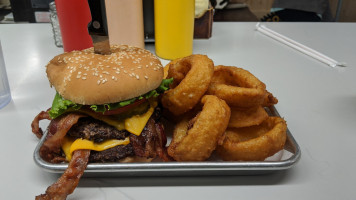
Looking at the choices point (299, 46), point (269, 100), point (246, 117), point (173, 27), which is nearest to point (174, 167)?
point (246, 117)

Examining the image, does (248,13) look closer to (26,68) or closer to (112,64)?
(26,68)

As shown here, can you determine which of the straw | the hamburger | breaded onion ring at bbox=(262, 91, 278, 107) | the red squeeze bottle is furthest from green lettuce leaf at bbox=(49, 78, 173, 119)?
the straw

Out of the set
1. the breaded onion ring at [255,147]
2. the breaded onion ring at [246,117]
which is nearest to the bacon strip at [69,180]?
the breaded onion ring at [255,147]

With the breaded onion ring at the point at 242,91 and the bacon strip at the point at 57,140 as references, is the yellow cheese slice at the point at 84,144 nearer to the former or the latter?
the bacon strip at the point at 57,140

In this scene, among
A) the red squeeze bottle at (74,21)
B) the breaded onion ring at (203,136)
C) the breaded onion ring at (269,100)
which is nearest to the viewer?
the breaded onion ring at (203,136)

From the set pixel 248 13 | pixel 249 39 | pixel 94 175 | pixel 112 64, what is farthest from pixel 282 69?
pixel 248 13

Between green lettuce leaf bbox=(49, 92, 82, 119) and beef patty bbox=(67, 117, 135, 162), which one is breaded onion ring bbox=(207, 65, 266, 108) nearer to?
beef patty bbox=(67, 117, 135, 162)
